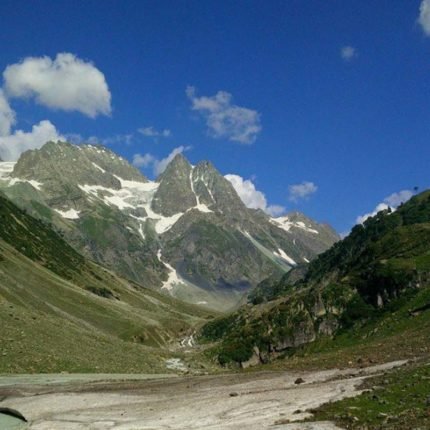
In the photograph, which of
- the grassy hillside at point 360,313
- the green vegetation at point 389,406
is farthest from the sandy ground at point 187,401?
the grassy hillside at point 360,313

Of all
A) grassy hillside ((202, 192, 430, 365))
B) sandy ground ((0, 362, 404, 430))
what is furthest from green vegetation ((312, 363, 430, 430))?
grassy hillside ((202, 192, 430, 365))

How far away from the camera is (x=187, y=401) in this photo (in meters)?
39.9

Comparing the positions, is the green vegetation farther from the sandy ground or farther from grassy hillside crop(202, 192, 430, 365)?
grassy hillside crop(202, 192, 430, 365)

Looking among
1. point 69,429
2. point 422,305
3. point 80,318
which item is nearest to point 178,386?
point 69,429

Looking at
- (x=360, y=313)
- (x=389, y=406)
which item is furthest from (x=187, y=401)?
(x=360, y=313)

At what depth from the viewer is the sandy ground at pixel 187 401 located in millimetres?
31922

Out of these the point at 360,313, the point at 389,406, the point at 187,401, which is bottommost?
the point at 389,406

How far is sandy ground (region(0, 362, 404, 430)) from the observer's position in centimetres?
3192

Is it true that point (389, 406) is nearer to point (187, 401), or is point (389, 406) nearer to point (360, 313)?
point (187, 401)

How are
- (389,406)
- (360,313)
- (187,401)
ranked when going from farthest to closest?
(360,313)
(187,401)
(389,406)

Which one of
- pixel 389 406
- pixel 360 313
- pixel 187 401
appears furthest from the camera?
pixel 360 313

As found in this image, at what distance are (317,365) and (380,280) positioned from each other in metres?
36.1

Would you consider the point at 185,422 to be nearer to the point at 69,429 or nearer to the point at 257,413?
the point at 257,413

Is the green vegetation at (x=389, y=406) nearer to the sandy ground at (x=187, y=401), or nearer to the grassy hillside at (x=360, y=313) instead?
the sandy ground at (x=187, y=401)
